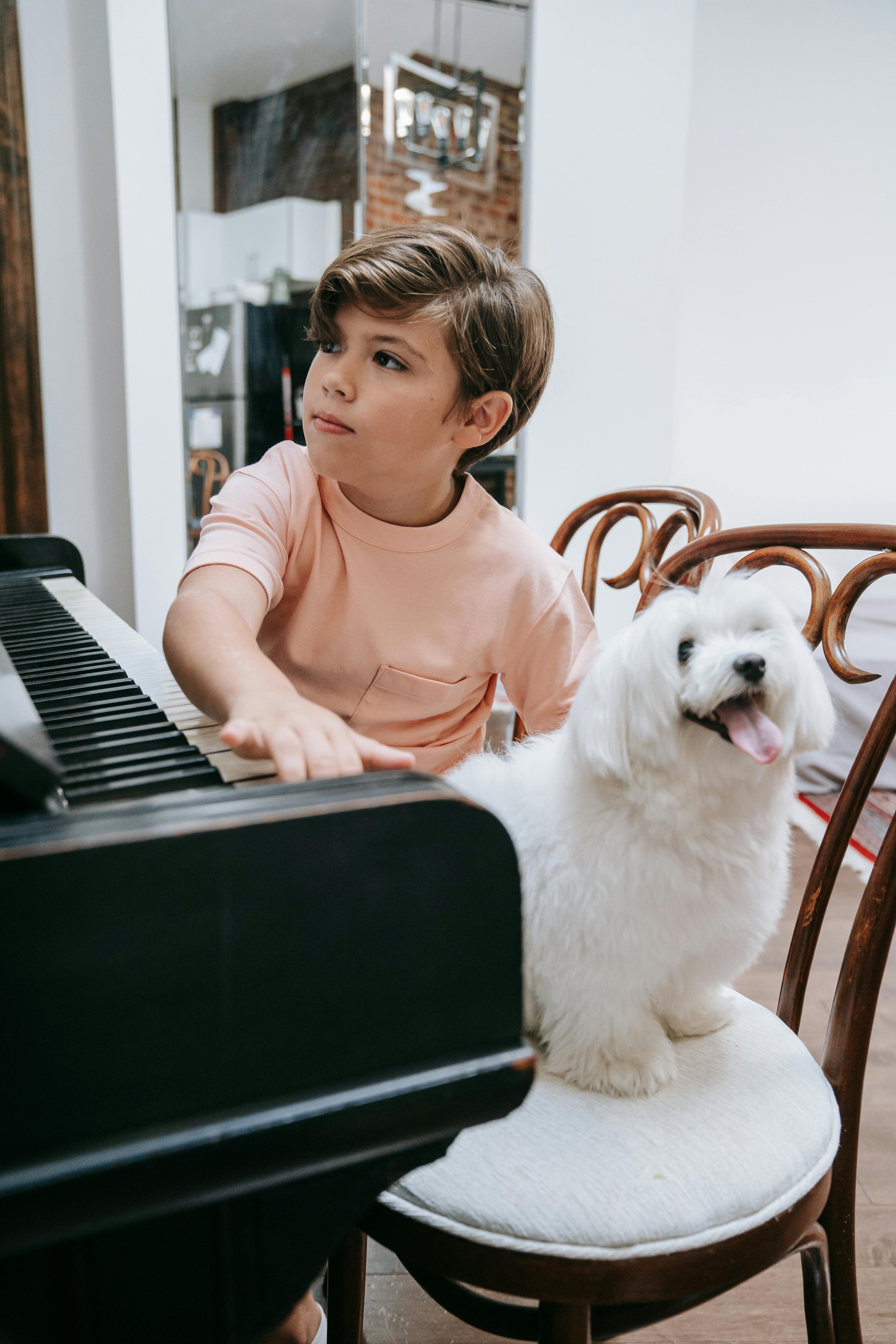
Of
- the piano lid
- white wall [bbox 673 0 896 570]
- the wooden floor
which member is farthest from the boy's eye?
white wall [bbox 673 0 896 570]

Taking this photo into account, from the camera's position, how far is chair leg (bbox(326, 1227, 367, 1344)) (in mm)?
856

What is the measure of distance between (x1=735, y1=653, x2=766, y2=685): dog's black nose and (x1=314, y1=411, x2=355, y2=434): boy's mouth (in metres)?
0.48

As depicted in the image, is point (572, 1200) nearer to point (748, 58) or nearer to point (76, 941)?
point (76, 941)

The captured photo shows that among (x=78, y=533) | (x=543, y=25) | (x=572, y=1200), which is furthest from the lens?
(x=543, y=25)

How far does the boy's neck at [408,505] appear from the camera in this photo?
3.46ft

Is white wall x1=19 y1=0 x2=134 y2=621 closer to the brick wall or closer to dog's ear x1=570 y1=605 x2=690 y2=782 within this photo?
the brick wall

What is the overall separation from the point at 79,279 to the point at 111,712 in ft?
7.83

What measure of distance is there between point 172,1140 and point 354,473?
2.39ft

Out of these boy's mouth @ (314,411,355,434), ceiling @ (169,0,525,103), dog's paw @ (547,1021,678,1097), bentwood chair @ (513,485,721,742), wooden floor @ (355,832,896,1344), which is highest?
ceiling @ (169,0,525,103)

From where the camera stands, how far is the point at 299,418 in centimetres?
335

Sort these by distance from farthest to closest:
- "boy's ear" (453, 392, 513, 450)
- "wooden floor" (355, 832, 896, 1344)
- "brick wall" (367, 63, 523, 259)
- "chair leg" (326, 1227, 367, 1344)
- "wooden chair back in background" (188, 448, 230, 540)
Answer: "brick wall" (367, 63, 523, 259) → "wooden chair back in background" (188, 448, 230, 540) → "wooden floor" (355, 832, 896, 1344) → "boy's ear" (453, 392, 513, 450) → "chair leg" (326, 1227, 367, 1344)

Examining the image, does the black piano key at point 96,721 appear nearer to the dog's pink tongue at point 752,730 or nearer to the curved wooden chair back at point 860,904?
the dog's pink tongue at point 752,730

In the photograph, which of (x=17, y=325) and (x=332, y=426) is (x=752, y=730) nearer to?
(x=332, y=426)

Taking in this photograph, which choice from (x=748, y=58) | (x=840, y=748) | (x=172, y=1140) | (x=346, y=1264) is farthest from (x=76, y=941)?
(x=748, y=58)
